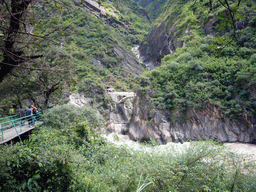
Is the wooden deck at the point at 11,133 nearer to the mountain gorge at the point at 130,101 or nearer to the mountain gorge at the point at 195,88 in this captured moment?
the mountain gorge at the point at 130,101

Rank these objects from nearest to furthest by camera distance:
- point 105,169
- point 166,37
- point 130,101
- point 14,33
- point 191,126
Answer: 1. point 14,33
2. point 105,169
3. point 191,126
4. point 130,101
5. point 166,37

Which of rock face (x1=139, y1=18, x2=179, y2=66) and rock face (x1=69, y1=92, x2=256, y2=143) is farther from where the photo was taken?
rock face (x1=139, y1=18, x2=179, y2=66)

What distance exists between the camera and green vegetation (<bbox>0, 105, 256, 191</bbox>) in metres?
2.47

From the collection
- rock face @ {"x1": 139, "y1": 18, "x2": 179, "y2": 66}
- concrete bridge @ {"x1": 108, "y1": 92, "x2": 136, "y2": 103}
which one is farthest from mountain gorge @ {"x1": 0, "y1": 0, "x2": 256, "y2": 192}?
rock face @ {"x1": 139, "y1": 18, "x2": 179, "y2": 66}

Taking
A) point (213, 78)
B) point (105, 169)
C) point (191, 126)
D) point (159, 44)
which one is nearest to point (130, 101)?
point (191, 126)

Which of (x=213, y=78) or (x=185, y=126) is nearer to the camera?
(x=213, y=78)

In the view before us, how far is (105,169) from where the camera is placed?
394cm

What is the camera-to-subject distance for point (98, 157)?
4.81 m

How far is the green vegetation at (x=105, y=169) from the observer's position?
247cm

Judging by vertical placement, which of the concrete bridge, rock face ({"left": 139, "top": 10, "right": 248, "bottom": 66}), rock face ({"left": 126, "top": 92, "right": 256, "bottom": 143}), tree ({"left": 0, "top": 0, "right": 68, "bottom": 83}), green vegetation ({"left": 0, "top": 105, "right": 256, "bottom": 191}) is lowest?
rock face ({"left": 126, "top": 92, "right": 256, "bottom": 143})

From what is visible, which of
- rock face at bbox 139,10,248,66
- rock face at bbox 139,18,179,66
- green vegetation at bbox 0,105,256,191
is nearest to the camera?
green vegetation at bbox 0,105,256,191

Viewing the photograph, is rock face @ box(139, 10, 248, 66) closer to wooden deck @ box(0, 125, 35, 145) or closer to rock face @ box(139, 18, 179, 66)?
rock face @ box(139, 18, 179, 66)

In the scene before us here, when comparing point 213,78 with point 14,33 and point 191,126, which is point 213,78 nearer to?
point 191,126

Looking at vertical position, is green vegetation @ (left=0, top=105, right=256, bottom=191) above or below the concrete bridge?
below
